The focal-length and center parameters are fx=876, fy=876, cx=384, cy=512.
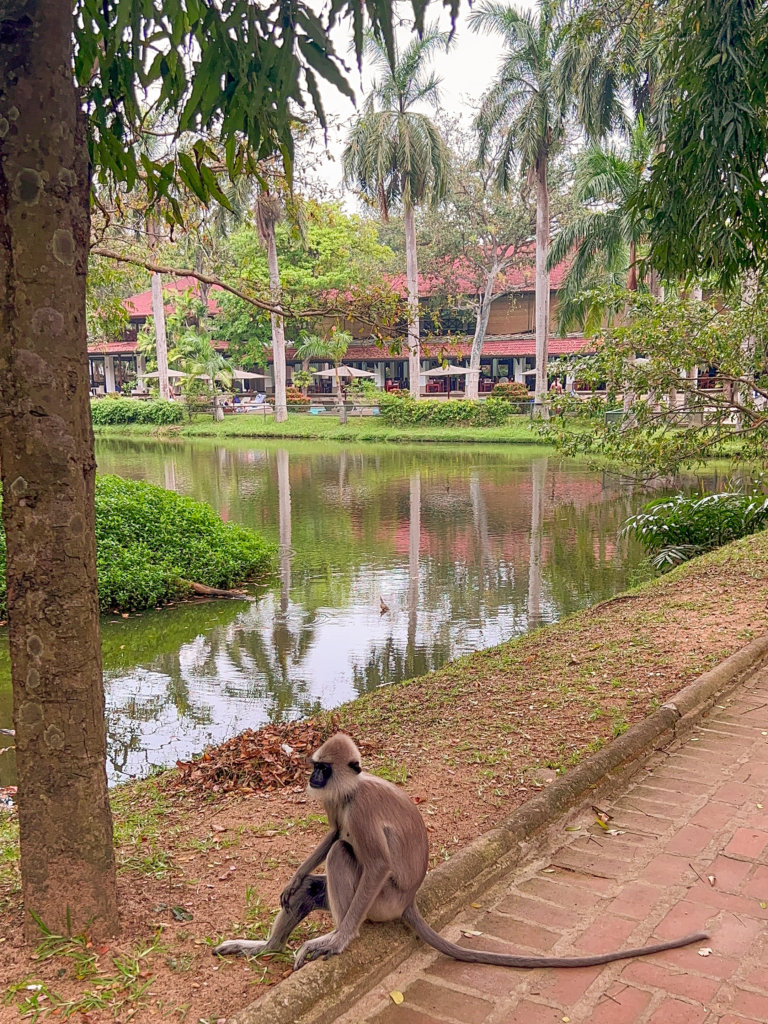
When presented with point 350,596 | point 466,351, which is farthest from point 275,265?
point 350,596

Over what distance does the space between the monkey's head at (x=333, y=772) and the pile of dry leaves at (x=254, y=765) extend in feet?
6.80

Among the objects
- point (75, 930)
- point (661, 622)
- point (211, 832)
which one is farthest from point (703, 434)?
point (75, 930)

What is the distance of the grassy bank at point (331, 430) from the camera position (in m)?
35.4

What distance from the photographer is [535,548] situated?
15625 millimetres

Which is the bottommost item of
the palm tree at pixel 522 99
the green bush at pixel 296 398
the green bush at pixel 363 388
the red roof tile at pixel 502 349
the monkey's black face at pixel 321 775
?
the monkey's black face at pixel 321 775

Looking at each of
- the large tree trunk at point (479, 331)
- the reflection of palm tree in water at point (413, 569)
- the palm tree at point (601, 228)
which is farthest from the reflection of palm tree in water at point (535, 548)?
the large tree trunk at point (479, 331)

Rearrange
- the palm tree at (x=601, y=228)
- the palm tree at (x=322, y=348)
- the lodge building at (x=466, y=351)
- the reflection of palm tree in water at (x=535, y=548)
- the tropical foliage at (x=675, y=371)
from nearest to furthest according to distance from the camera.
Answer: the tropical foliage at (x=675, y=371), the reflection of palm tree in water at (x=535, y=548), the palm tree at (x=601, y=228), the palm tree at (x=322, y=348), the lodge building at (x=466, y=351)

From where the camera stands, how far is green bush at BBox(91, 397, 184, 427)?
42.7 meters

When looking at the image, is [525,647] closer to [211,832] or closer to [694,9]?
[211,832]

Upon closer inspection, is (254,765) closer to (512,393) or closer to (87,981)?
(87,981)

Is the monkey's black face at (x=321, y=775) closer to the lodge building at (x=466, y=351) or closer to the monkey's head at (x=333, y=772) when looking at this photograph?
the monkey's head at (x=333, y=772)

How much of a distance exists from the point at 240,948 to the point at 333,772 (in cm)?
77

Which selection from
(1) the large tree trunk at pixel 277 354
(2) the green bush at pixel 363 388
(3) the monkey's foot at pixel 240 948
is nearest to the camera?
(3) the monkey's foot at pixel 240 948

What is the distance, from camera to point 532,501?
21.0 m
